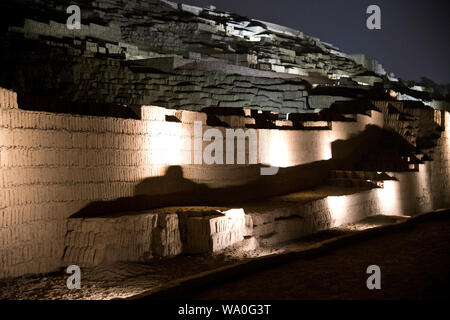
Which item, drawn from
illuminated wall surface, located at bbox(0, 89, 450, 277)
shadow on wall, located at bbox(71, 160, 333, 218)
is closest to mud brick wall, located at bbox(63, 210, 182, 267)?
illuminated wall surface, located at bbox(0, 89, 450, 277)

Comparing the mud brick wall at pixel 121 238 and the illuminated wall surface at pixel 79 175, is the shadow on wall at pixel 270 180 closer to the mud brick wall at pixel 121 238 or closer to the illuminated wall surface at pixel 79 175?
the illuminated wall surface at pixel 79 175

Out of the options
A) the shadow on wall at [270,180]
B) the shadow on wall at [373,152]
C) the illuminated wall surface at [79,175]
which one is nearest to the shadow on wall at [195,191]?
the shadow on wall at [270,180]

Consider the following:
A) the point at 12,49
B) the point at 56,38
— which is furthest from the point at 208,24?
the point at 12,49

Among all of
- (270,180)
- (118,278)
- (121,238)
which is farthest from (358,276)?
(270,180)

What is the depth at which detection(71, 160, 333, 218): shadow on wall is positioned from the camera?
846cm

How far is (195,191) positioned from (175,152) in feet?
3.55

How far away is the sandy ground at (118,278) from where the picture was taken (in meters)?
6.40

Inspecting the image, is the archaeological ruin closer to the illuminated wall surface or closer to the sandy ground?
the illuminated wall surface

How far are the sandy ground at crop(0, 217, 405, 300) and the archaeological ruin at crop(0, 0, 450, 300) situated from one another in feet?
0.68

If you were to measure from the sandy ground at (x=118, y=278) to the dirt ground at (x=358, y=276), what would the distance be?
2.52ft

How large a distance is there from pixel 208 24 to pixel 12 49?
1887 centimetres
